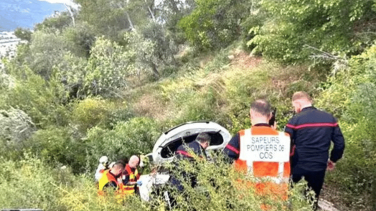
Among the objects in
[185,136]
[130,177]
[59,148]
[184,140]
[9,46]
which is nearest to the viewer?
[130,177]

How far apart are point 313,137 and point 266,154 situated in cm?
84

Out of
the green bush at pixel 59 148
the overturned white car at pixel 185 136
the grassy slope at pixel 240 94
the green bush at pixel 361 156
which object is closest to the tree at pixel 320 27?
the grassy slope at pixel 240 94

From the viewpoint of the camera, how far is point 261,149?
361cm

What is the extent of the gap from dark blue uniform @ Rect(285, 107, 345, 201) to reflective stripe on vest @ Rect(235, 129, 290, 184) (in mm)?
540

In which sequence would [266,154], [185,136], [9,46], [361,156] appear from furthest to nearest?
1. [9,46]
2. [185,136]
3. [361,156]
4. [266,154]

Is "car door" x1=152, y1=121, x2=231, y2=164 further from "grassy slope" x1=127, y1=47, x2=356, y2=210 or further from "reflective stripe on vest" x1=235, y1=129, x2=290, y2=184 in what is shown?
"reflective stripe on vest" x1=235, y1=129, x2=290, y2=184

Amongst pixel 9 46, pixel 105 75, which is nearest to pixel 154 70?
pixel 105 75

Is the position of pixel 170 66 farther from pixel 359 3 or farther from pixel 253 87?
pixel 359 3

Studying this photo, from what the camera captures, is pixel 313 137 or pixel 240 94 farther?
pixel 240 94

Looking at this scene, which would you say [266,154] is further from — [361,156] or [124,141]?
[124,141]

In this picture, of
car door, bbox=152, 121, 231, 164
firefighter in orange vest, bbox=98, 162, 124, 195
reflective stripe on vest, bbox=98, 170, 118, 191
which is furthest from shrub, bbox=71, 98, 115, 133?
reflective stripe on vest, bbox=98, 170, 118, 191

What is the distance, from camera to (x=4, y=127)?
1153 cm

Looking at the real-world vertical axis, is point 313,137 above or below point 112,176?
above

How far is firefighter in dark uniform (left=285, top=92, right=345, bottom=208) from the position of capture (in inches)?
164
